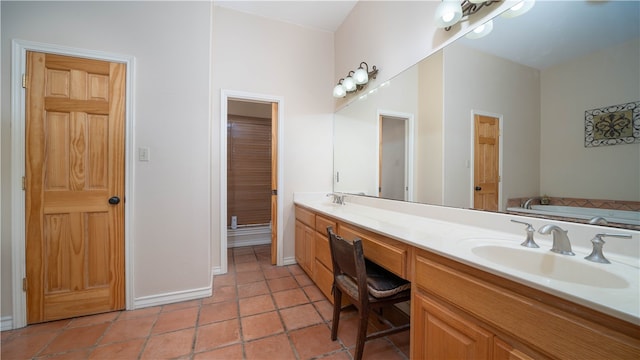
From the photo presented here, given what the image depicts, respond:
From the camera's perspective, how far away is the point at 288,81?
289 centimetres

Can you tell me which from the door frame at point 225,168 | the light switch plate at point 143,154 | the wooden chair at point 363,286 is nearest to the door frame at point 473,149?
the wooden chair at point 363,286

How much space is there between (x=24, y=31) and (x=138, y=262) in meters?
1.87

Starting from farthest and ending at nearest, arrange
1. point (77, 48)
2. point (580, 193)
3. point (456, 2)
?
point (77, 48) → point (456, 2) → point (580, 193)

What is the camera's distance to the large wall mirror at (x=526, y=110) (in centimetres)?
94

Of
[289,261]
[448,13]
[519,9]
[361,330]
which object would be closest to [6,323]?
[289,261]

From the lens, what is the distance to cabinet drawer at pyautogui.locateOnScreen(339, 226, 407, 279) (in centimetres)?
120

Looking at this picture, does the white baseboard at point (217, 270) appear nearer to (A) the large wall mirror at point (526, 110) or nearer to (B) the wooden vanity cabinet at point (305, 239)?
(B) the wooden vanity cabinet at point (305, 239)

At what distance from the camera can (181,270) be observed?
2068 mm

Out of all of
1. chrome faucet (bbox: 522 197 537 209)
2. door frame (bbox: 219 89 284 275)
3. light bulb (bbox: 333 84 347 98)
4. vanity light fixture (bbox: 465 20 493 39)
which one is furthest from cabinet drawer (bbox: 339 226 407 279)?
light bulb (bbox: 333 84 347 98)

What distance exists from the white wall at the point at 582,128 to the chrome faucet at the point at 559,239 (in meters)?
0.28

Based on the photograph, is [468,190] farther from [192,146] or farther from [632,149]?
[192,146]

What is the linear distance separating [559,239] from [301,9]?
→ 119 inches

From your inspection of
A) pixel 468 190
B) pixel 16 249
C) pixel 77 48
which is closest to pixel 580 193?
pixel 468 190

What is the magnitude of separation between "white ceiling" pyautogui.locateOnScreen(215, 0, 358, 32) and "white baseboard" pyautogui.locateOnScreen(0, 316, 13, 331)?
10.6ft
